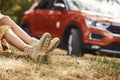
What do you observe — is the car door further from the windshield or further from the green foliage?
the green foliage

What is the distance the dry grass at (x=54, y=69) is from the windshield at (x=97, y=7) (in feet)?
14.7

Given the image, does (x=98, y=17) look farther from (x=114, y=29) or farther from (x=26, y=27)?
(x=26, y=27)

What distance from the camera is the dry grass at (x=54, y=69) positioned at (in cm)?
712

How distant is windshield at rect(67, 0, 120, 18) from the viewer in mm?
13131

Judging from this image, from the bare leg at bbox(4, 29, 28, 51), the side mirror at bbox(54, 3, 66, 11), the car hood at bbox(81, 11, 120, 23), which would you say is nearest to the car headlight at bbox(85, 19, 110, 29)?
the car hood at bbox(81, 11, 120, 23)

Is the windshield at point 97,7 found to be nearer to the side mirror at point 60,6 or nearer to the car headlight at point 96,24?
the side mirror at point 60,6

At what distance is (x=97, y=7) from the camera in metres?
13.4

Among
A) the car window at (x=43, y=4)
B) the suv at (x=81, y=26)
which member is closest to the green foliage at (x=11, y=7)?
the car window at (x=43, y=4)

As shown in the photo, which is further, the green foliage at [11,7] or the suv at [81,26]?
the green foliage at [11,7]

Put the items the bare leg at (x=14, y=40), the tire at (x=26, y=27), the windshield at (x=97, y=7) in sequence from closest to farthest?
the bare leg at (x=14, y=40) → the windshield at (x=97, y=7) → the tire at (x=26, y=27)

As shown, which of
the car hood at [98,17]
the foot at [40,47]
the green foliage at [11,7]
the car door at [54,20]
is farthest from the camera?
the green foliage at [11,7]

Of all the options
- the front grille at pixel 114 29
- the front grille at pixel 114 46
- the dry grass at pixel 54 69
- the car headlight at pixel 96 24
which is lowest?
the front grille at pixel 114 46

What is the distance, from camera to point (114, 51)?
12.5m

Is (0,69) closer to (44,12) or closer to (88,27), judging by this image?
(88,27)
